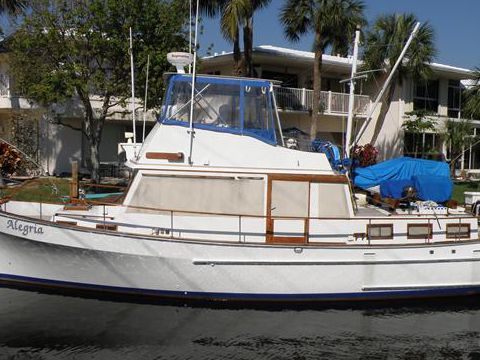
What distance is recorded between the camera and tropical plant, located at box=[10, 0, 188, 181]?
17.6m

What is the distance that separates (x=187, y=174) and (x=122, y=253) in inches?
66.0

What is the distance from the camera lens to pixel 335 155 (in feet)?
33.0

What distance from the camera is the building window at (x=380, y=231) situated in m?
9.41

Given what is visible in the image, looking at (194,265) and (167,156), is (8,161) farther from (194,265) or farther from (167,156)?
(194,265)

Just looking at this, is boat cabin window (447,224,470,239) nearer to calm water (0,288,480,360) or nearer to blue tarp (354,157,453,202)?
blue tarp (354,157,453,202)

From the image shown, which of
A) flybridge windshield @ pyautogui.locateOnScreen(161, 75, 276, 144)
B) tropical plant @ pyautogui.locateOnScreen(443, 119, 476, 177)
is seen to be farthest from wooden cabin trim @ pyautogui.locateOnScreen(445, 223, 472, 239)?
tropical plant @ pyautogui.locateOnScreen(443, 119, 476, 177)

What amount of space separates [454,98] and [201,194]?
84.9 ft

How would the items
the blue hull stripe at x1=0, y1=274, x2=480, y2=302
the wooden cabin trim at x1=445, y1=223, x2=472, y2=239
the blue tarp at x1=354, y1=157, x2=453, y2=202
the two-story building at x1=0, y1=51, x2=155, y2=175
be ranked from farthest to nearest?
1. the two-story building at x1=0, y1=51, x2=155, y2=175
2. the blue tarp at x1=354, y1=157, x2=453, y2=202
3. the wooden cabin trim at x1=445, y1=223, x2=472, y2=239
4. the blue hull stripe at x1=0, y1=274, x2=480, y2=302

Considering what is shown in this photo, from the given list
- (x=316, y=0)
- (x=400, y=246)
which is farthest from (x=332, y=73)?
(x=400, y=246)

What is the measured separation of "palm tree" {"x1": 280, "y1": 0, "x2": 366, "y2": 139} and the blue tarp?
8.69m

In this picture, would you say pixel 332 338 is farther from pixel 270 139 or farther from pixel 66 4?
pixel 66 4

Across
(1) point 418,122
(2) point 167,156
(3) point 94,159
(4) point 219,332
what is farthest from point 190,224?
(1) point 418,122

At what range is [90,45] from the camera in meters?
18.2

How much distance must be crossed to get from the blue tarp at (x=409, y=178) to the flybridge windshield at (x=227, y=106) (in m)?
2.71
